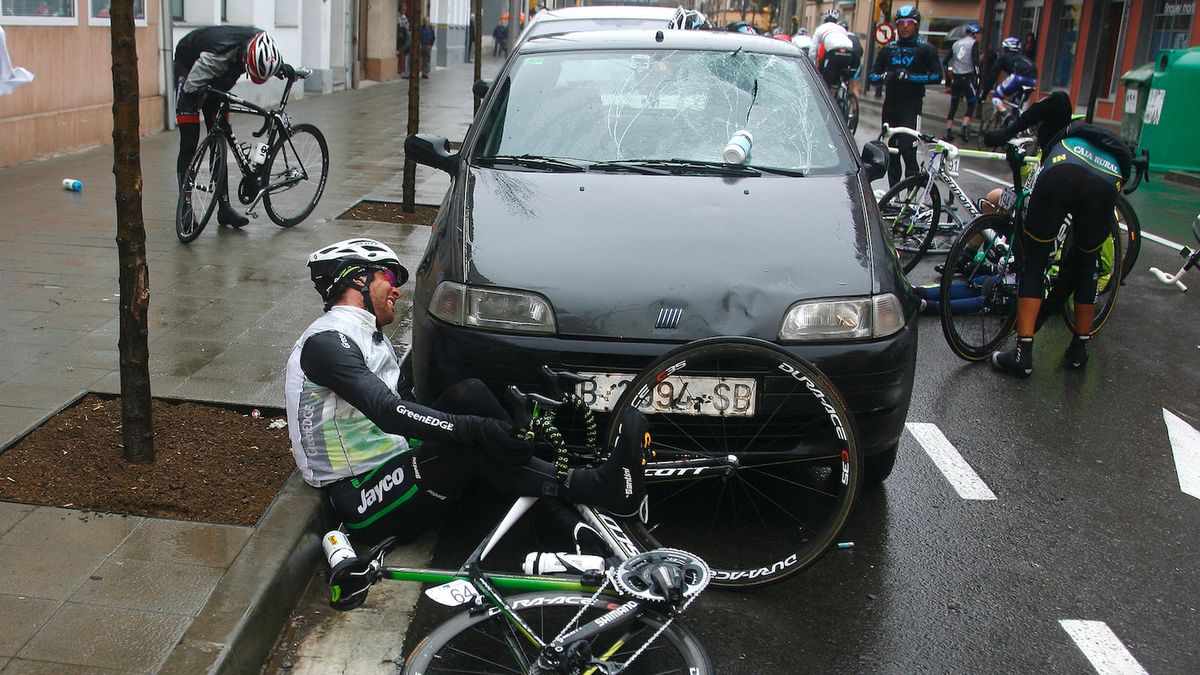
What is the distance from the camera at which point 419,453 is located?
3.79 meters

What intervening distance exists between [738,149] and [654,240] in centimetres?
90

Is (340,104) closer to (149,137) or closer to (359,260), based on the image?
(149,137)

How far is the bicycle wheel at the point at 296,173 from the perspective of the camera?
30.0 ft

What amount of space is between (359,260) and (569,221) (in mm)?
899

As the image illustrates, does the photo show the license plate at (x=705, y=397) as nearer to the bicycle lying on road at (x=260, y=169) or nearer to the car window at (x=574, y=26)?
the car window at (x=574, y=26)

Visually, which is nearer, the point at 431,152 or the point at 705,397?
the point at 705,397

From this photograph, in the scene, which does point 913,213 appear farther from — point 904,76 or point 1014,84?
point 1014,84

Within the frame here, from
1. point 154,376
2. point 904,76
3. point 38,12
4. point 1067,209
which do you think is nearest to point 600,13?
point 904,76

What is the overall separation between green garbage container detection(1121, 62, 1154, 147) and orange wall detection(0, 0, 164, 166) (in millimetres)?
13478

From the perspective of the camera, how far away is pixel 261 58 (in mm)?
8312

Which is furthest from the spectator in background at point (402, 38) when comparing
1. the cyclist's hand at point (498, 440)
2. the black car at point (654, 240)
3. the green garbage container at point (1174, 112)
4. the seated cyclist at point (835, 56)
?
the cyclist's hand at point (498, 440)

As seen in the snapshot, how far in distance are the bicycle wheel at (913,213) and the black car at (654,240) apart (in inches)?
144

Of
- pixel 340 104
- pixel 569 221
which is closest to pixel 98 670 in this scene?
pixel 569 221

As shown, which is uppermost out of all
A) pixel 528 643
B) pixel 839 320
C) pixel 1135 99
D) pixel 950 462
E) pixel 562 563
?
pixel 1135 99
